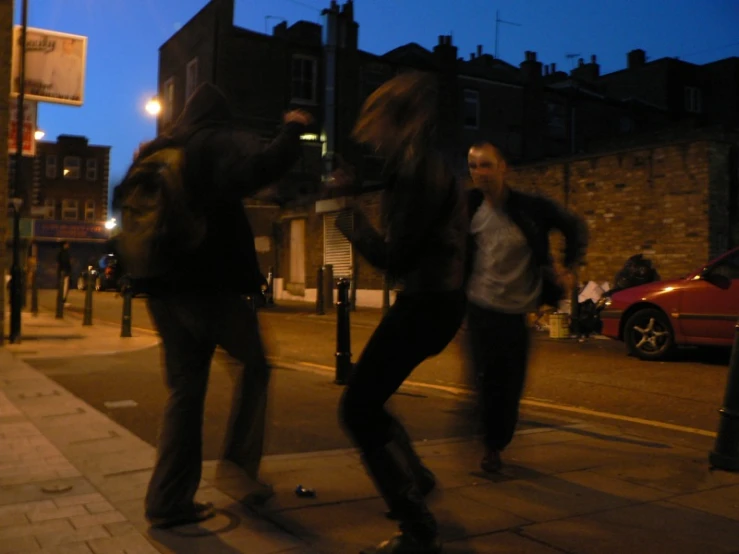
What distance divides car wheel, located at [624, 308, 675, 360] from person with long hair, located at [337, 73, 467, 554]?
7.96 metres

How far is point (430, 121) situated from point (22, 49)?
10536 mm

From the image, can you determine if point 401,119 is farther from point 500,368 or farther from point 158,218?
point 500,368

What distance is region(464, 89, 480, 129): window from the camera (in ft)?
116

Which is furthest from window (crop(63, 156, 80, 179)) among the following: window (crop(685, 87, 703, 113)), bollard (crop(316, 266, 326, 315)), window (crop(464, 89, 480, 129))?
bollard (crop(316, 266, 326, 315))

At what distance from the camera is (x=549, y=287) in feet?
14.6

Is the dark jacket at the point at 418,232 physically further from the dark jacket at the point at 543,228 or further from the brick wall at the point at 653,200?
the brick wall at the point at 653,200

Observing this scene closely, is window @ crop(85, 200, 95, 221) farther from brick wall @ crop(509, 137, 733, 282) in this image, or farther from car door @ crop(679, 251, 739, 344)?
car door @ crop(679, 251, 739, 344)

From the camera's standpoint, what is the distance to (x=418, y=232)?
9.89ft

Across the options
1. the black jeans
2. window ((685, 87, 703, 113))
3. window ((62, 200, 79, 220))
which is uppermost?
window ((685, 87, 703, 113))

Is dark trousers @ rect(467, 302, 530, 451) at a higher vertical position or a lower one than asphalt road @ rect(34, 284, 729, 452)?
higher

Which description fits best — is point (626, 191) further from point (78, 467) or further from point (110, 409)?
point (78, 467)

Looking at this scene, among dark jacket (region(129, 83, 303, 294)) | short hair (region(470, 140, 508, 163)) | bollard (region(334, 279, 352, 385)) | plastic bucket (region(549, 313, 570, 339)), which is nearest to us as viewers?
dark jacket (region(129, 83, 303, 294))

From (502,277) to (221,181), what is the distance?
5.49 feet

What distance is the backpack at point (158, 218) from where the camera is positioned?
333 centimetres
